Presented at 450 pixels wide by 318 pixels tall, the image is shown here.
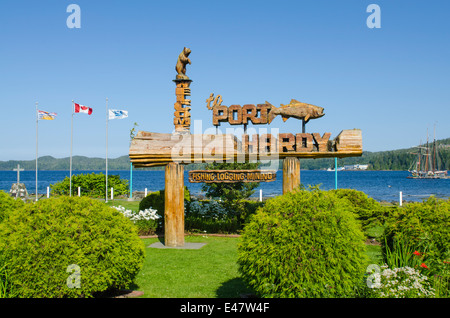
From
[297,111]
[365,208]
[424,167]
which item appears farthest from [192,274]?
[424,167]

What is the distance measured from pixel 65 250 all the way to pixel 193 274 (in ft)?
11.7

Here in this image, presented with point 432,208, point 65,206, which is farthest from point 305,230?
point 65,206

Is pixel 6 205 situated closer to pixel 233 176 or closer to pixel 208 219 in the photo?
pixel 233 176

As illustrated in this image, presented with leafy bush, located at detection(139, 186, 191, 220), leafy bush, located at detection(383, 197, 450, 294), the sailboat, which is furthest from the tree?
the sailboat

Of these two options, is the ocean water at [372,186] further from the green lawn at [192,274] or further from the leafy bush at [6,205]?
the leafy bush at [6,205]

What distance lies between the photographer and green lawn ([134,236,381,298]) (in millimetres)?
7199

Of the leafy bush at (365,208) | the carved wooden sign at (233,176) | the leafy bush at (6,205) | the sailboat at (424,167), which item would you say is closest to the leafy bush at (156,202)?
the carved wooden sign at (233,176)

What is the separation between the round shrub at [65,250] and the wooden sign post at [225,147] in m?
5.40

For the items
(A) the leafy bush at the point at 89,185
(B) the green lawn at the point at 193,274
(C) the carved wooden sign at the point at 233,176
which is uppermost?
(C) the carved wooden sign at the point at 233,176

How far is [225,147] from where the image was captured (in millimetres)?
11641

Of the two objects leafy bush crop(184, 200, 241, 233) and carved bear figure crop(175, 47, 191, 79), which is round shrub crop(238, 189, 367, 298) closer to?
carved bear figure crop(175, 47, 191, 79)

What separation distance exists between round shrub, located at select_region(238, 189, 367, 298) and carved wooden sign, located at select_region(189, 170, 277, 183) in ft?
20.3

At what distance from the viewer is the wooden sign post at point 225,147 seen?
444 inches
